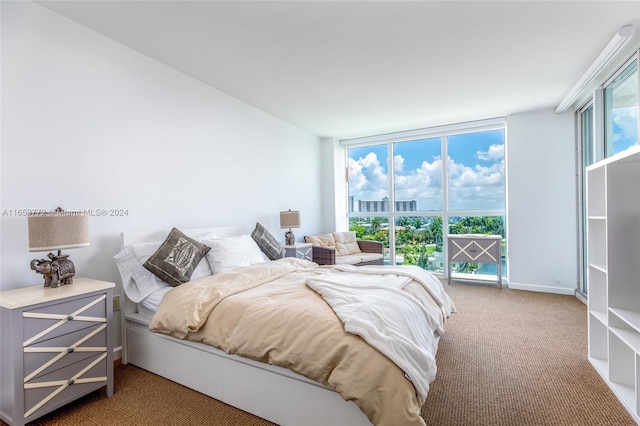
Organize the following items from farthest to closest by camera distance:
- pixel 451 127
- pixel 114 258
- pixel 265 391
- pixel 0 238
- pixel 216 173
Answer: pixel 451 127 < pixel 216 173 < pixel 114 258 < pixel 0 238 < pixel 265 391

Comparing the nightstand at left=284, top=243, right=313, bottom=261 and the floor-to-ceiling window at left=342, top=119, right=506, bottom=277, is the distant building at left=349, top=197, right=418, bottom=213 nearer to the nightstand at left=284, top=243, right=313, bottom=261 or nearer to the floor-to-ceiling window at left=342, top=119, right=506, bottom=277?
the floor-to-ceiling window at left=342, top=119, right=506, bottom=277

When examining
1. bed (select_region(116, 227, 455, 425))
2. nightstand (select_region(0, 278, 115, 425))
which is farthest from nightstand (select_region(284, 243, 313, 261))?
nightstand (select_region(0, 278, 115, 425))

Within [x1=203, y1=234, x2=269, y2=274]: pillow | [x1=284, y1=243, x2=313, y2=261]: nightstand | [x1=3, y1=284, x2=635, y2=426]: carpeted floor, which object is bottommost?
[x1=3, y1=284, x2=635, y2=426]: carpeted floor

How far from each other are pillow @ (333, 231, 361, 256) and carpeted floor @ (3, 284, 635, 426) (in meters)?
2.33

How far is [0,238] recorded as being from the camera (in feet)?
6.67

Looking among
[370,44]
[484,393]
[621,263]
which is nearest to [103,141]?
[370,44]

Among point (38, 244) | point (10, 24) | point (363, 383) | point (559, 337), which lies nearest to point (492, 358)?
point (559, 337)

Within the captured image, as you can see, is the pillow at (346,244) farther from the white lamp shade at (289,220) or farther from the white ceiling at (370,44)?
the white ceiling at (370,44)

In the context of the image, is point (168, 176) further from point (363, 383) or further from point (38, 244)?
point (363, 383)

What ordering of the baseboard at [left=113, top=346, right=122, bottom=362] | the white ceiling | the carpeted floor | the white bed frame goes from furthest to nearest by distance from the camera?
1. the baseboard at [left=113, top=346, right=122, bottom=362]
2. the white ceiling
3. the carpeted floor
4. the white bed frame

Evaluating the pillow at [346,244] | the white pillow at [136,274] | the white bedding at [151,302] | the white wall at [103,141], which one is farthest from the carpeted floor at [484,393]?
the pillow at [346,244]

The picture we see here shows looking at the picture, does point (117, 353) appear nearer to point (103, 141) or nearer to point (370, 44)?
point (103, 141)

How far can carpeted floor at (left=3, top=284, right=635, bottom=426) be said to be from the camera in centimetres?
186

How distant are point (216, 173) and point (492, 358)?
3.33m
